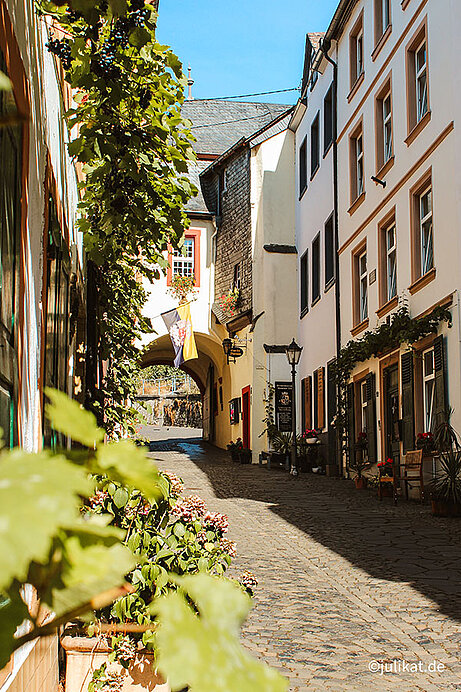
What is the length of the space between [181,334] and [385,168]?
31.3 ft

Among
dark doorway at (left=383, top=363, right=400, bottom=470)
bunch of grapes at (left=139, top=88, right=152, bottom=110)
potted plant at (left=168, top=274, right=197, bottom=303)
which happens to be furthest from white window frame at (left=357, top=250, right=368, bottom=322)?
bunch of grapes at (left=139, top=88, right=152, bottom=110)

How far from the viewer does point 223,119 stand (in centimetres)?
3253

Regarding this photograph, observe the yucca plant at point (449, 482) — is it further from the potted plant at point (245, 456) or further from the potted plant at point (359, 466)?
the potted plant at point (245, 456)

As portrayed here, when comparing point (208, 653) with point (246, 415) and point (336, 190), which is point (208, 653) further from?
point (246, 415)

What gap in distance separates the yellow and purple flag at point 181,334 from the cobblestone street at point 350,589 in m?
10.6

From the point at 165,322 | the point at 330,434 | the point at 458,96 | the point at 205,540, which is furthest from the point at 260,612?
the point at 165,322

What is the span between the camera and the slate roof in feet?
102

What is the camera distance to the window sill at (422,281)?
1423 centimetres

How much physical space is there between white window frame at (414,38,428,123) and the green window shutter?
450 cm

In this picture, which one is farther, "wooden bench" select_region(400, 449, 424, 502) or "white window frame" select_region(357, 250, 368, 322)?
"white window frame" select_region(357, 250, 368, 322)

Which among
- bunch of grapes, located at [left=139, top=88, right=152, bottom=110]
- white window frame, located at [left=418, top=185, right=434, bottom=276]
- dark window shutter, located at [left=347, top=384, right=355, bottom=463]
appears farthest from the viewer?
dark window shutter, located at [left=347, top=384, right=355, bottom=463]

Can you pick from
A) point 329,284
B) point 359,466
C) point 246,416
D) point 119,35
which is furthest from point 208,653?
point 246,416

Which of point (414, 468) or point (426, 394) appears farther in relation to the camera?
point (426, 394)

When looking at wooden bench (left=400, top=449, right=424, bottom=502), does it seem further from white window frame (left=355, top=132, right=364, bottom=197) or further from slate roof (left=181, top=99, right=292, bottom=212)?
slate roof (left=181, top=99, right=292, bottom=212)
